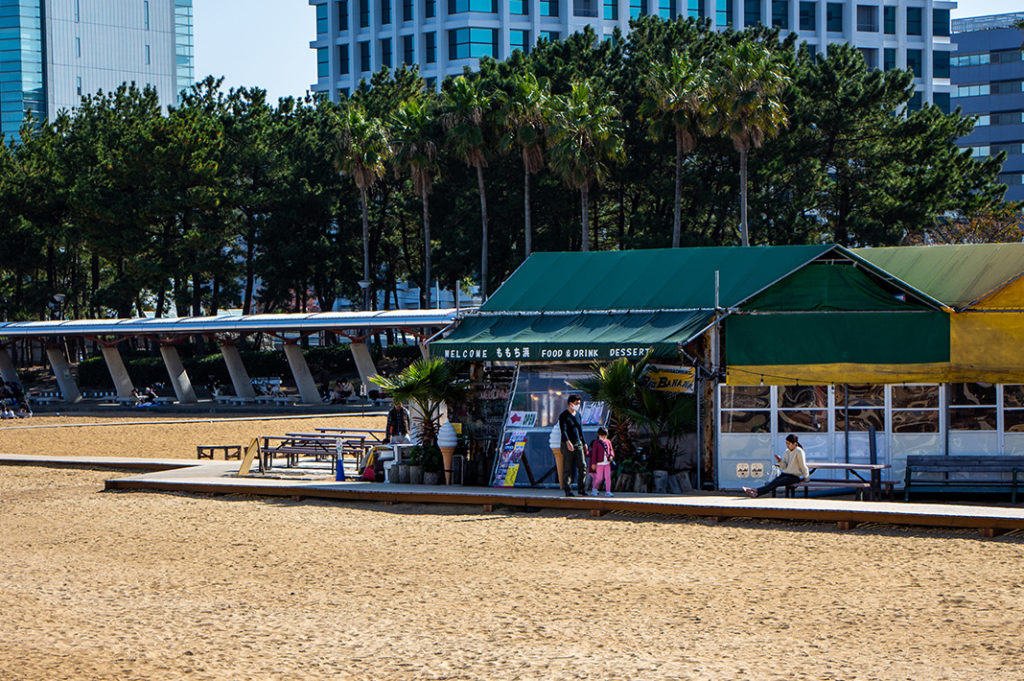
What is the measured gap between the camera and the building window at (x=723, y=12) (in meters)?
105

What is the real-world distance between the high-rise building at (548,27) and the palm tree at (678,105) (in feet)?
160

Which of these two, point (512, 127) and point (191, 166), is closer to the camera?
point (512, 127)

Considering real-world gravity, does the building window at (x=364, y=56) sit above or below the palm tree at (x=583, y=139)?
above

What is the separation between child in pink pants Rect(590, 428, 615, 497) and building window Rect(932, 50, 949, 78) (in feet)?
327

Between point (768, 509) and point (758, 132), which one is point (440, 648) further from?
point (758, 132)

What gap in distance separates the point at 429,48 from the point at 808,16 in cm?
3291

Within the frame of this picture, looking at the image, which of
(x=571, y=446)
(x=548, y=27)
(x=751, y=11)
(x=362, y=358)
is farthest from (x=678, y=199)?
(x=751, y=11)

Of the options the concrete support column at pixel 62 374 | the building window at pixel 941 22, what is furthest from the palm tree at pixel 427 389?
the building window at pixel 941 22

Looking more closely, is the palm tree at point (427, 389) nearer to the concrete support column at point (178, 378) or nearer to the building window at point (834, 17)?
the concrete support column at point (178, 378)

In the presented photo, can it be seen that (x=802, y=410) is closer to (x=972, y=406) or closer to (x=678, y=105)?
(x=972, y=406)

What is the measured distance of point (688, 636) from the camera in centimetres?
1063

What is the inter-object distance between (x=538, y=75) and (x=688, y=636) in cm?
5194

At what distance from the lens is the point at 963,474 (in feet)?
60.6

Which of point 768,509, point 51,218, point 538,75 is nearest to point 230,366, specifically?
point 538,75
